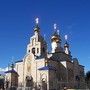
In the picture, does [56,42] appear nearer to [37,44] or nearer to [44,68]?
[37,44]

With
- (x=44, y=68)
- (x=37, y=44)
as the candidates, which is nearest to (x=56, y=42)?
(x=37, y=44)

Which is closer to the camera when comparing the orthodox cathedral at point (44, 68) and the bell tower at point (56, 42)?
the orthodox cathedral at point (44, 68)

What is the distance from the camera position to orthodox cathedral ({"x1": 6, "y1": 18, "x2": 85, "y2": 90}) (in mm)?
48125

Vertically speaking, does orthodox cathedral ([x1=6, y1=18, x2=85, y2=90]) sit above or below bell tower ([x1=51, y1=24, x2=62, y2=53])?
below

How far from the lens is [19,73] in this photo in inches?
2140

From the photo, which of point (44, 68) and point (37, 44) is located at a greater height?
point (37, 44)

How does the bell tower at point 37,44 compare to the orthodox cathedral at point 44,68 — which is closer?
the orthodox cathedral at point 44,68

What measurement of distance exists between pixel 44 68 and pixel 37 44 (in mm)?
8984

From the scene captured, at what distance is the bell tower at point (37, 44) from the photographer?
54.7m

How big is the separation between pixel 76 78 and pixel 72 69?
2372 mm

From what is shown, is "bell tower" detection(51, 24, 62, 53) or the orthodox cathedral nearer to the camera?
the orthodox cathedral

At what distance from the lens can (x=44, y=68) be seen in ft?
155

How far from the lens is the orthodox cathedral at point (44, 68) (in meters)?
48.1

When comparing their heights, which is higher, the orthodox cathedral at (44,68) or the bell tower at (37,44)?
the bell tower at (37,44)
